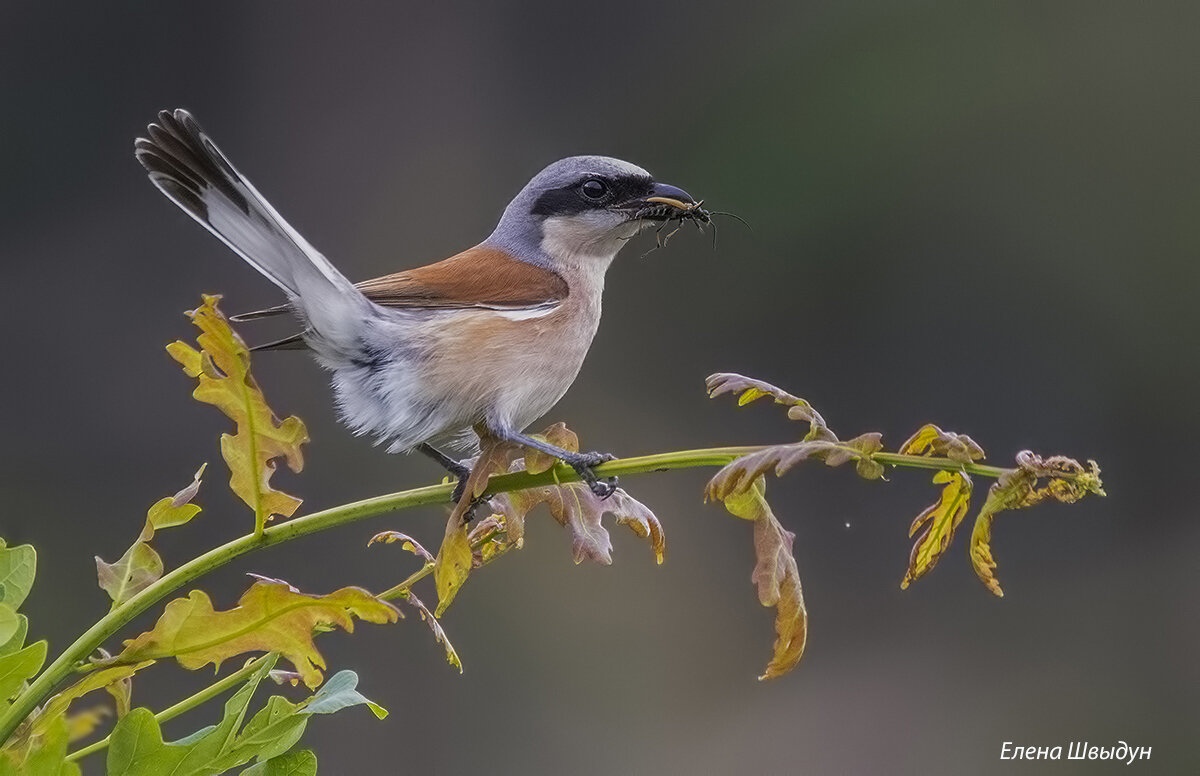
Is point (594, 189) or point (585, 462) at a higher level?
point (594, 189)

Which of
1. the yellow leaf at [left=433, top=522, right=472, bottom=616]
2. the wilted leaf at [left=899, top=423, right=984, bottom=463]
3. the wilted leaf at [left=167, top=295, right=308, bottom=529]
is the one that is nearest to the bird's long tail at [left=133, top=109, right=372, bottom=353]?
the wilted leaf at [left=167, top=295, right=308, bottom=529]

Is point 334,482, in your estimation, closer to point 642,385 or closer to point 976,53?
point 642,385

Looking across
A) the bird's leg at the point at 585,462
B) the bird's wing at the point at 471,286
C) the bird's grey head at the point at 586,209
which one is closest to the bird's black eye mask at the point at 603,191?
the bird's grey head at the point at 586,209

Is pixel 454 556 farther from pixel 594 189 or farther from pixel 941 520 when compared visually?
pixel 594 189

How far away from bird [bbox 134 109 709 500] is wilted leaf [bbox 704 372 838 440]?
23 centimetres

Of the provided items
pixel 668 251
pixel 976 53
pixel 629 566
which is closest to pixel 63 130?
pixel 668 251

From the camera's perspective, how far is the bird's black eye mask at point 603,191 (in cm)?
261

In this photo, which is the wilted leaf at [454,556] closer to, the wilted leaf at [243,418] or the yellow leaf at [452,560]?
the yellow leaf at [452,560]

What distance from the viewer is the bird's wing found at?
7.41 feet

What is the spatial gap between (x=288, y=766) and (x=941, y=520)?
2.01ft

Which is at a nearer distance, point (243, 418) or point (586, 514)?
point (243, 418)

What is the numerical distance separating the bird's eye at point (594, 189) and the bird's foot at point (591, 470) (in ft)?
4.01

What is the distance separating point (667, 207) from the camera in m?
2.56

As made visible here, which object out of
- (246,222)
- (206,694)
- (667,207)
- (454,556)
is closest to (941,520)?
(454,556)
